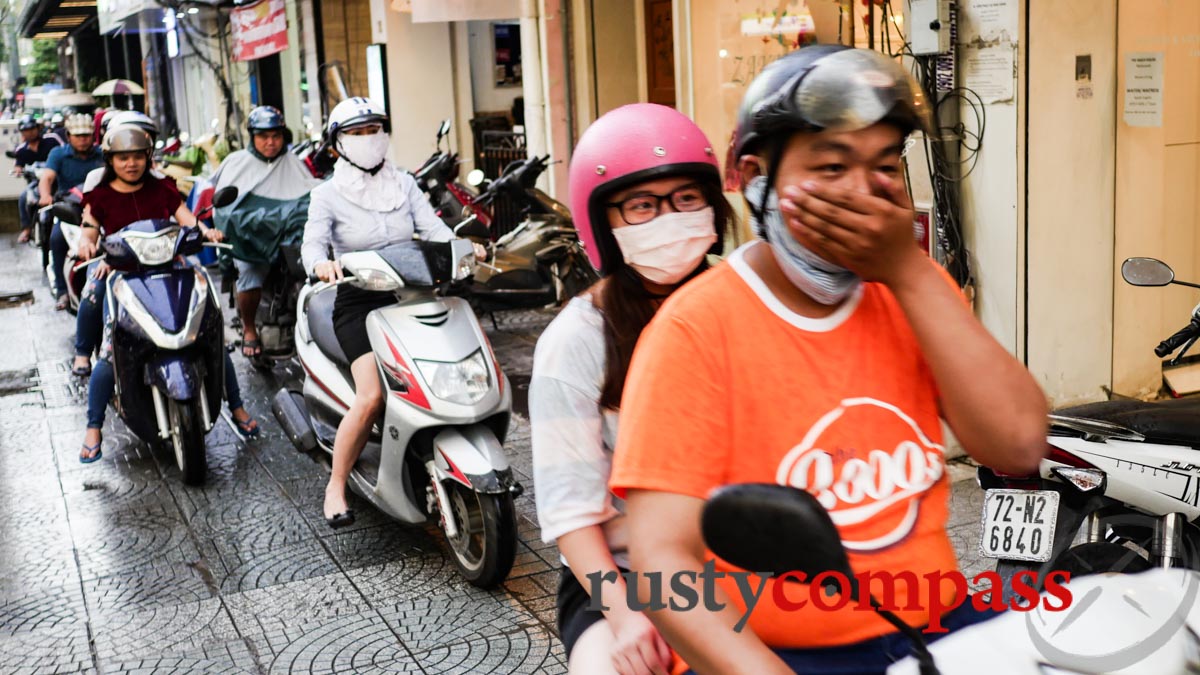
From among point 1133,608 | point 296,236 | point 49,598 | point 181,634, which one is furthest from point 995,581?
point 296,236

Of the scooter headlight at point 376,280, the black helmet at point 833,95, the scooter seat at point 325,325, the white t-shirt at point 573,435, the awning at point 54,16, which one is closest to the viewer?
the black helmet at point 833,95

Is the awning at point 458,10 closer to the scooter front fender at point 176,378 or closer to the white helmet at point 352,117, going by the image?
the white helmet at point 352,117

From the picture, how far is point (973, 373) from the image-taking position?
5.53 feet

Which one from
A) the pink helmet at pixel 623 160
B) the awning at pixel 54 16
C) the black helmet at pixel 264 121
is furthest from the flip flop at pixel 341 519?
the awning at pixel 54 16

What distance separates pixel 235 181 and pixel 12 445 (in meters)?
2.57

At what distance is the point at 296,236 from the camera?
9.27 metres

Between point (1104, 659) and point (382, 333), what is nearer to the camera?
point (1104, 659)

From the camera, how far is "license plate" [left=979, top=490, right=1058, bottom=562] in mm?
3492

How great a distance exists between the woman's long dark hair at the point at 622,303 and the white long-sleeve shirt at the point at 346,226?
3559 millimetres

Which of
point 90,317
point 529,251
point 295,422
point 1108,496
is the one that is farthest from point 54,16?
point 1108,496

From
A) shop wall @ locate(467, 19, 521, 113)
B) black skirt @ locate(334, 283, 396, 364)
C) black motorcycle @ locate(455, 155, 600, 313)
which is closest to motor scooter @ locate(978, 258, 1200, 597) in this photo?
black skirt @ locate(334, 283, 396, 364)

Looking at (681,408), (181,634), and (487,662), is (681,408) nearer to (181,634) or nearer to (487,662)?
(487,662)

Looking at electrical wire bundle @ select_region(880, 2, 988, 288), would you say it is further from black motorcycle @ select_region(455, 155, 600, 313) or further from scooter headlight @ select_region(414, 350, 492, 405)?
black motorcycle @ select_region(455, 155, 600, 313)

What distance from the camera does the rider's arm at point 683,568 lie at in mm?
1664
